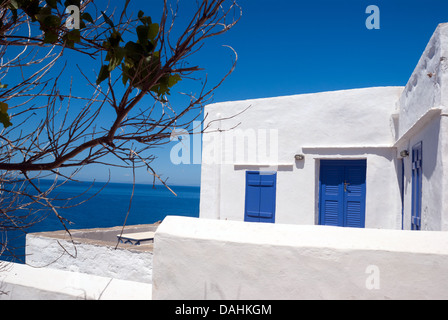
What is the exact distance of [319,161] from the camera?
9414 mm

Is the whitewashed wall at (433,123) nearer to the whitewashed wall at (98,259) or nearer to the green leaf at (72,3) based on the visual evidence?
the green leaf at (72,3)

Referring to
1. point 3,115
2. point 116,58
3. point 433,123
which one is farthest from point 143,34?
point 433,123

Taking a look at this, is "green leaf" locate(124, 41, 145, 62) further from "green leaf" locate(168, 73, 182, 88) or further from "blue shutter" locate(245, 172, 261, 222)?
"blue shutter" locate(245, 172, 261, 222)

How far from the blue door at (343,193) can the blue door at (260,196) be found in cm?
116

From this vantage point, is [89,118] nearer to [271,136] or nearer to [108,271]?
[108,271]

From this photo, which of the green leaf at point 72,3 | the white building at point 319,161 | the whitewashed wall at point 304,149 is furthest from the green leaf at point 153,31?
the whitewashed wall at point 304,149

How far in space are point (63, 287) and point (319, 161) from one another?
6739mm

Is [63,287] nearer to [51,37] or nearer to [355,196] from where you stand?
[51,37]

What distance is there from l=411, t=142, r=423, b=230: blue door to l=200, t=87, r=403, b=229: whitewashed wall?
1626 mm

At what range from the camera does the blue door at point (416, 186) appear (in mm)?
6117

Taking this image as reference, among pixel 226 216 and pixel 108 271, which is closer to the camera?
pixel 108 271

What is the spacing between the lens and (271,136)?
9.91 meters
